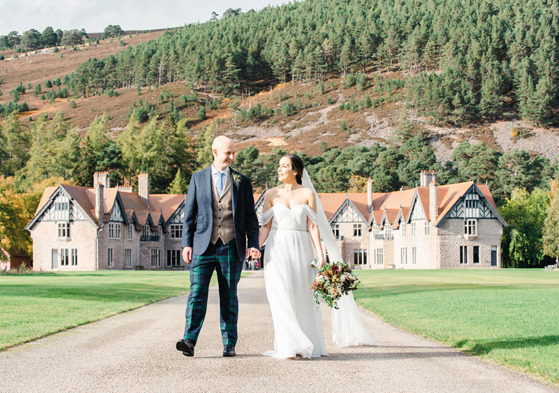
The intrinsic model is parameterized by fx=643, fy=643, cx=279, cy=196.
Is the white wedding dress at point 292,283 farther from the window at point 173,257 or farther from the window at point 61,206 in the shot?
the window at point 173,257

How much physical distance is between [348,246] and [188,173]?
38.4 metres

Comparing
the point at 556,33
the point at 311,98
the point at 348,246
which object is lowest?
the point at 348,246

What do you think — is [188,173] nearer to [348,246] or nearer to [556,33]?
[348,246]

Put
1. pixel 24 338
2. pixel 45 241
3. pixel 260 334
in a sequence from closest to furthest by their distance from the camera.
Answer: pixel 24 338 → pixel 260 334 → pixel 45 241

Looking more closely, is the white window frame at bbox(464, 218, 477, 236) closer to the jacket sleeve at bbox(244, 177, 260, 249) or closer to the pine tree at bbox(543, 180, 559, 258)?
the pine tree at bbox(543, 180, 559, 258)

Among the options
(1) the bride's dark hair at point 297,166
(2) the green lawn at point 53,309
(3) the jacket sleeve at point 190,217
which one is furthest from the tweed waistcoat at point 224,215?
(2) the green lawn at point 53,309

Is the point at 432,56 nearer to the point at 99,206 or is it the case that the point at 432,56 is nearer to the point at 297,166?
the point at 99,206

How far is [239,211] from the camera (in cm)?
822

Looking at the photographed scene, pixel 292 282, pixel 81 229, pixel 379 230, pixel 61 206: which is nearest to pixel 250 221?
pixel 292 282

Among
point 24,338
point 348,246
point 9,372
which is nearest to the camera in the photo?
point 9,372

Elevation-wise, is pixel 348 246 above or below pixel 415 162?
below

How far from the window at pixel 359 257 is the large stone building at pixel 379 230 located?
222cm

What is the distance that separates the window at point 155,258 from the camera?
66812mm

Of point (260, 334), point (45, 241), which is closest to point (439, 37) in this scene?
point (45, 241)
